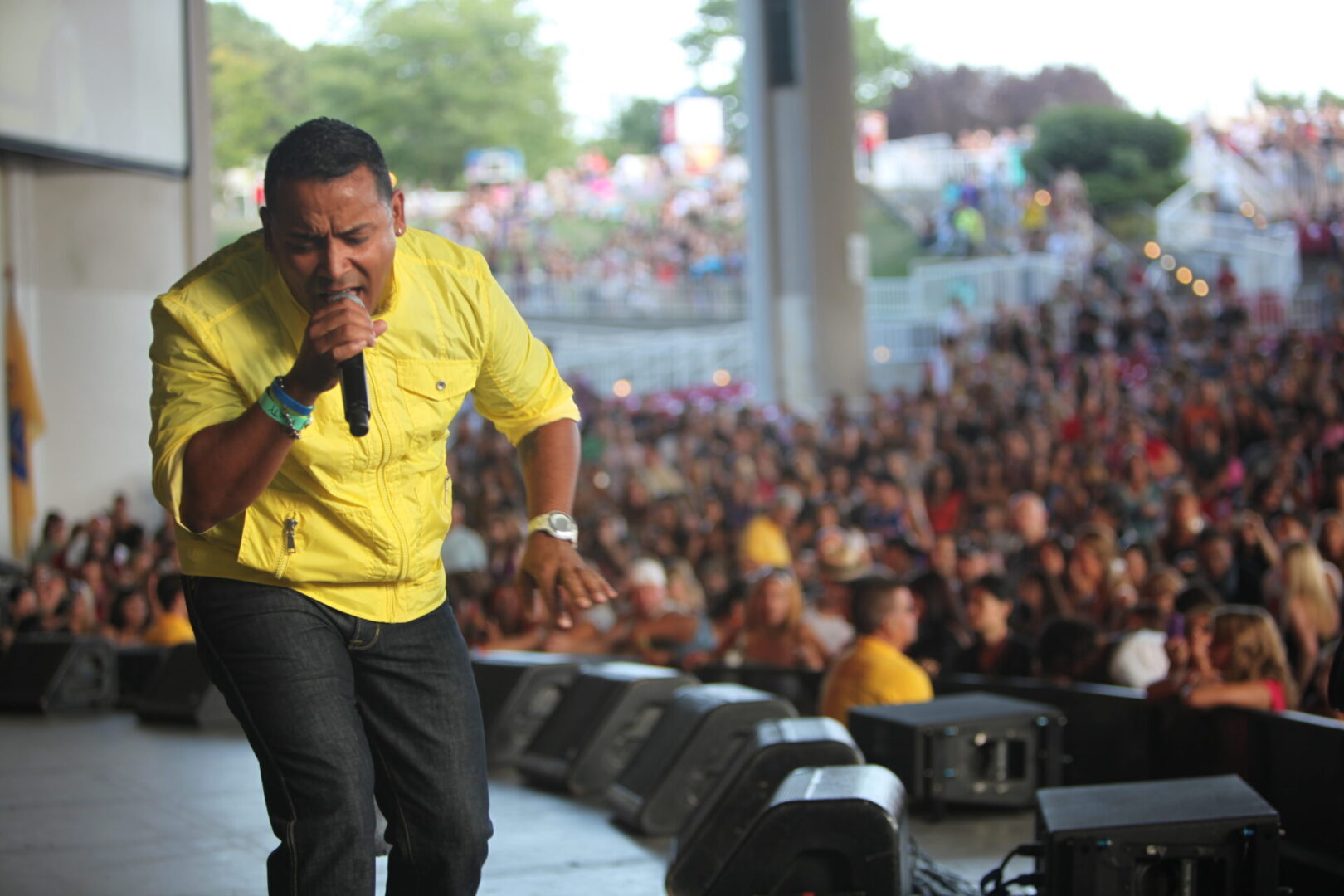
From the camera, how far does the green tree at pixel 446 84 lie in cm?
3953

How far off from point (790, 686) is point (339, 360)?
184 inches

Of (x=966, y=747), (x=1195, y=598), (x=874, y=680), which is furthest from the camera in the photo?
(x=1195, y=598)

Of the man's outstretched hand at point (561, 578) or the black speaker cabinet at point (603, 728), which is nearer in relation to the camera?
the man's outstretched hand at point (561, 578)

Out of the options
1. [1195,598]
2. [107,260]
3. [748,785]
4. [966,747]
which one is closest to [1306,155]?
[107,260]

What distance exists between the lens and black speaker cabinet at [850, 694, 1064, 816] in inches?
202

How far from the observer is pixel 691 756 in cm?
502

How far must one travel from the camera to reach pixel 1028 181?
34344mm

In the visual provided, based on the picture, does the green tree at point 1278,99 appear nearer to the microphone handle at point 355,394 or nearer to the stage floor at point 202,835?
the stage floor at point 202,835

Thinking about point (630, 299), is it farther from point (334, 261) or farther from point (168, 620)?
point (334, 261)

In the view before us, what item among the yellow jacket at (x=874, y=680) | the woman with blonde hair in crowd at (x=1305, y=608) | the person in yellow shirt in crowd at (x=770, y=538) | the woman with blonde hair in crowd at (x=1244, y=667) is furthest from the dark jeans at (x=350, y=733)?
the person in yellow shirt in crowd at (x=770, y=538)

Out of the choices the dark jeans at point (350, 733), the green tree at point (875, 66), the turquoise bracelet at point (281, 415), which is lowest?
the dark jeans at point (350, 733)

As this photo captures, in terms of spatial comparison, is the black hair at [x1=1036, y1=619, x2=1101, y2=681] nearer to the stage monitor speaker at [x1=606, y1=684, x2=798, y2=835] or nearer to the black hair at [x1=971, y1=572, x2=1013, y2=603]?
the black hair at [x1=971, y1=572, x2=1013, y2=603]

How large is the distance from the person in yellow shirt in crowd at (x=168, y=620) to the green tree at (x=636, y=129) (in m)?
36.9

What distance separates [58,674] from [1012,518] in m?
5.71
